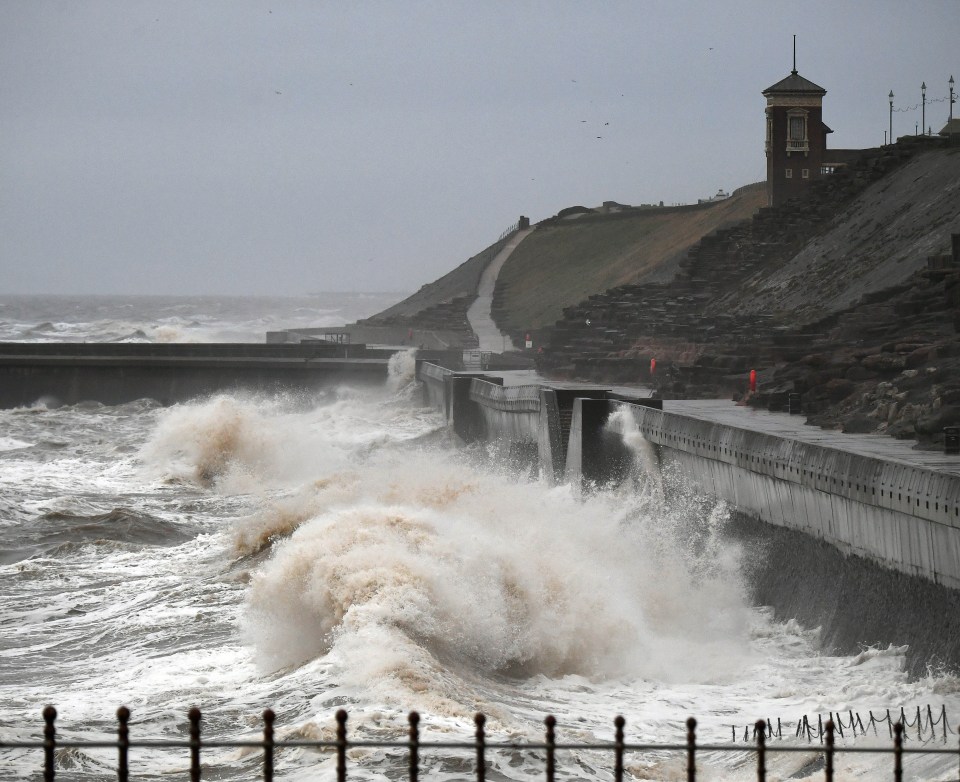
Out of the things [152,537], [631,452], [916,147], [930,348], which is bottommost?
[152,537]

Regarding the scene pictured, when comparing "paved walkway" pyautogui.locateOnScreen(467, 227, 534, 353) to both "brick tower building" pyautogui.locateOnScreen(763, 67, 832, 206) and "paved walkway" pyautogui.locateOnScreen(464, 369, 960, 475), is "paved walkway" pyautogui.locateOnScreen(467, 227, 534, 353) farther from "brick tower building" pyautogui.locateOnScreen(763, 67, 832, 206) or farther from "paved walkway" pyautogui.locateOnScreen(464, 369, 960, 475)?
"paved walkway" pyautogui.locateOnScreen(464, 369, 960, 475)

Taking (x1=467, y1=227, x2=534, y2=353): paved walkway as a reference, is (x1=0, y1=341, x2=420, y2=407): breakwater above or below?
below

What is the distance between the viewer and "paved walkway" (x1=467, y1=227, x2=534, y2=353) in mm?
65875

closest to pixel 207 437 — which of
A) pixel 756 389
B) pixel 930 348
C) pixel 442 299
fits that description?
pixel 756 389

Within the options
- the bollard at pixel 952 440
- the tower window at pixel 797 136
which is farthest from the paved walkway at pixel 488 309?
the bollard at pixel 952 440

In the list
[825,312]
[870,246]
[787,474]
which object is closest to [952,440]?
[787,474]

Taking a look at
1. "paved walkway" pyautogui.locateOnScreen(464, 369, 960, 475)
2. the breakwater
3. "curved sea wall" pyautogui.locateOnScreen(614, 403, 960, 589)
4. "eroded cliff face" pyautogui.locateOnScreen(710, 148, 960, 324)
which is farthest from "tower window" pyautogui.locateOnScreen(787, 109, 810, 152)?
"curved sea wall" pyautogui.locateOnScreen(614, 403, 960, 589)

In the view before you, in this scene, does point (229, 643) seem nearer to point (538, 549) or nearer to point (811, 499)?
point (538, 549)

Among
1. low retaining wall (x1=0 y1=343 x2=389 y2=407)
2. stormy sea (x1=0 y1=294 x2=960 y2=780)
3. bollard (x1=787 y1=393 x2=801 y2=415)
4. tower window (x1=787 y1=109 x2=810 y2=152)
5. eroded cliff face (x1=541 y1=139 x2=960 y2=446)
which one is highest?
tower window (x1=787 y1=109 x2=810 y2=152)

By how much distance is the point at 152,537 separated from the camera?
901 inches

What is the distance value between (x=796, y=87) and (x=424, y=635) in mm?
51253

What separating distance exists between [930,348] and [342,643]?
12.8m

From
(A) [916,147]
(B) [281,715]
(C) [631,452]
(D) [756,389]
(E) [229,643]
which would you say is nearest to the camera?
(B) [281,715]

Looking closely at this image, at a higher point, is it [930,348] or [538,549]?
[930,348]
